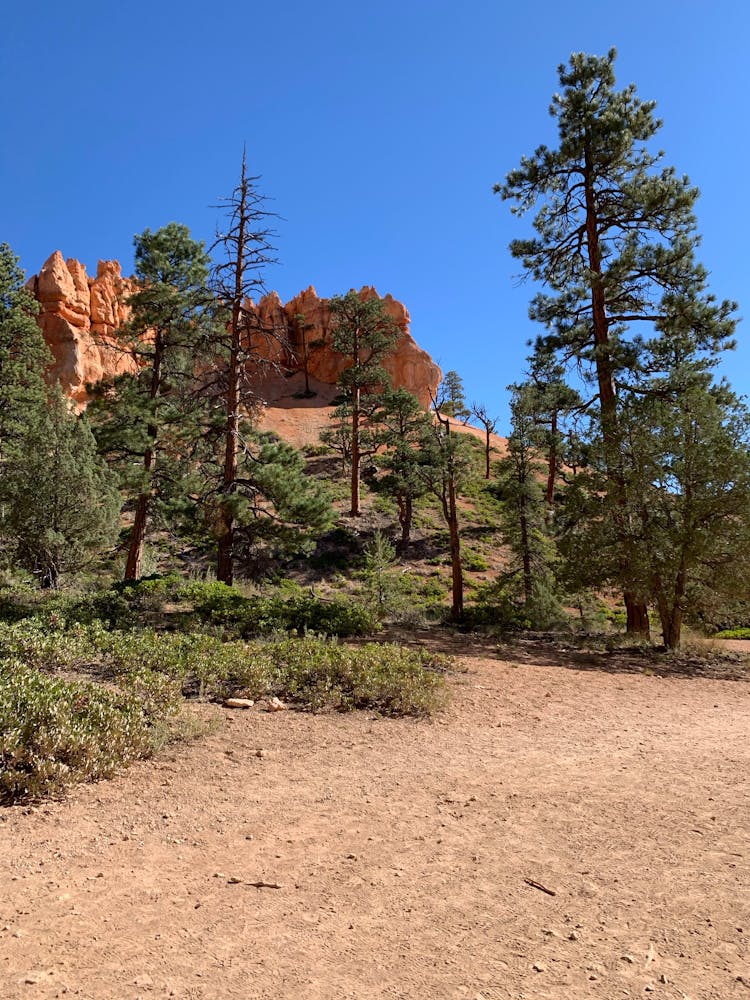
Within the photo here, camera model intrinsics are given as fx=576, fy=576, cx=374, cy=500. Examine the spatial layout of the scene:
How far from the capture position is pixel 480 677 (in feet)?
29.2

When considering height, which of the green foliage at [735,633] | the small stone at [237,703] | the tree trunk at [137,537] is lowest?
the green foliage at [735,633]

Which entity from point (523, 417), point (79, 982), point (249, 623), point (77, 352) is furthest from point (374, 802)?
point (77, 352)

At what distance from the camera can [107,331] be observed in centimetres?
4494

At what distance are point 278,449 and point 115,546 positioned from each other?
8754 millimetres

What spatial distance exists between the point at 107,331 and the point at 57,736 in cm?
4694

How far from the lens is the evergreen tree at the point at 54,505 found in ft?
54.5

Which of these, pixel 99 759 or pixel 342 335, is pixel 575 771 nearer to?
Result: pixel 99 759

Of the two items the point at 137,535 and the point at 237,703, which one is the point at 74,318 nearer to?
the point at 137,535

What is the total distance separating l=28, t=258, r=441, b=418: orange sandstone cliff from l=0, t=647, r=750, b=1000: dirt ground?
31420 mm

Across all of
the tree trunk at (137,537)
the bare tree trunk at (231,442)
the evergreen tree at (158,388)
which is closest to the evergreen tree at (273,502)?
the bare tree trunk at (231,442)

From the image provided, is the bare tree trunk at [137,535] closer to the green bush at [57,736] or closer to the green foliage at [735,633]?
the green bush at [57,736]

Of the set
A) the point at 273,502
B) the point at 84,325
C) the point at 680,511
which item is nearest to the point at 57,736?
the point at 273,502

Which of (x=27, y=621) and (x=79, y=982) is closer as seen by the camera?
(x=79, y=982)

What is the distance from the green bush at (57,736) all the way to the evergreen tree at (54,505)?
12767mm
